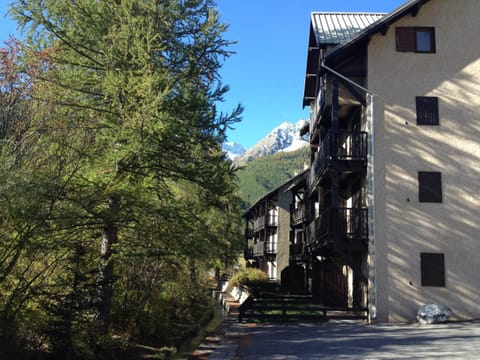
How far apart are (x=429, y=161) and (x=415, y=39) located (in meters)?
5.05

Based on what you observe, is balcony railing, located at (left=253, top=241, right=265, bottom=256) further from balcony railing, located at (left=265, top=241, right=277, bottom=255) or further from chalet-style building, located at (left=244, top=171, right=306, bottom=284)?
balcony railing, located at (left=265, top=241, right=277, bottom=255)

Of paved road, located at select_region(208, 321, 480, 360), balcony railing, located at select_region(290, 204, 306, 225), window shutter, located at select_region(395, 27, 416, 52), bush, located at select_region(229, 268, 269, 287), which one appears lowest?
paved road, located at select_region(208, 321, 480, 360)

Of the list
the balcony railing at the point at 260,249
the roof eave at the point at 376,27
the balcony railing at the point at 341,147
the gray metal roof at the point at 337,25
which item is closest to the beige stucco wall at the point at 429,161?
the roof eave at the point at 376,27

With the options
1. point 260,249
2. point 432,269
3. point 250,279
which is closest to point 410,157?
point 432,269

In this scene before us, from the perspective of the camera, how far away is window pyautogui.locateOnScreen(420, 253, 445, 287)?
53.6ft

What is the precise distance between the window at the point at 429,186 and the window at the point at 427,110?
206 cm

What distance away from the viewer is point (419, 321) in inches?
616

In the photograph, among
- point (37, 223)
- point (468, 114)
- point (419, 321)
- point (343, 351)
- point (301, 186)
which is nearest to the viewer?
point (37, 223)

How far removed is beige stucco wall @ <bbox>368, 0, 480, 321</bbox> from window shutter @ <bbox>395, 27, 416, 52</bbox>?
212 millimetres

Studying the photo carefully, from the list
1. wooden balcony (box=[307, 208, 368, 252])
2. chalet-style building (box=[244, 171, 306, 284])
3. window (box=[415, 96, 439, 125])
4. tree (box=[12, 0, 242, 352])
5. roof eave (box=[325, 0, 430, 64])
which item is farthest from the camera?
chalet-style building (box=[244, 171, 306, 284])

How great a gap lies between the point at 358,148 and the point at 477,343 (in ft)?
28.9

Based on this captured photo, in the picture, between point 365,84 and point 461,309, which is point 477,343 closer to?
point 461,309

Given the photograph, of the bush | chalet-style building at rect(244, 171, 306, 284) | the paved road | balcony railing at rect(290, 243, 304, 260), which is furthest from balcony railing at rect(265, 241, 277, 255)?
the paved road

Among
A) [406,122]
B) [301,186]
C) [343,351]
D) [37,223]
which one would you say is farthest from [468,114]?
[301,186]
